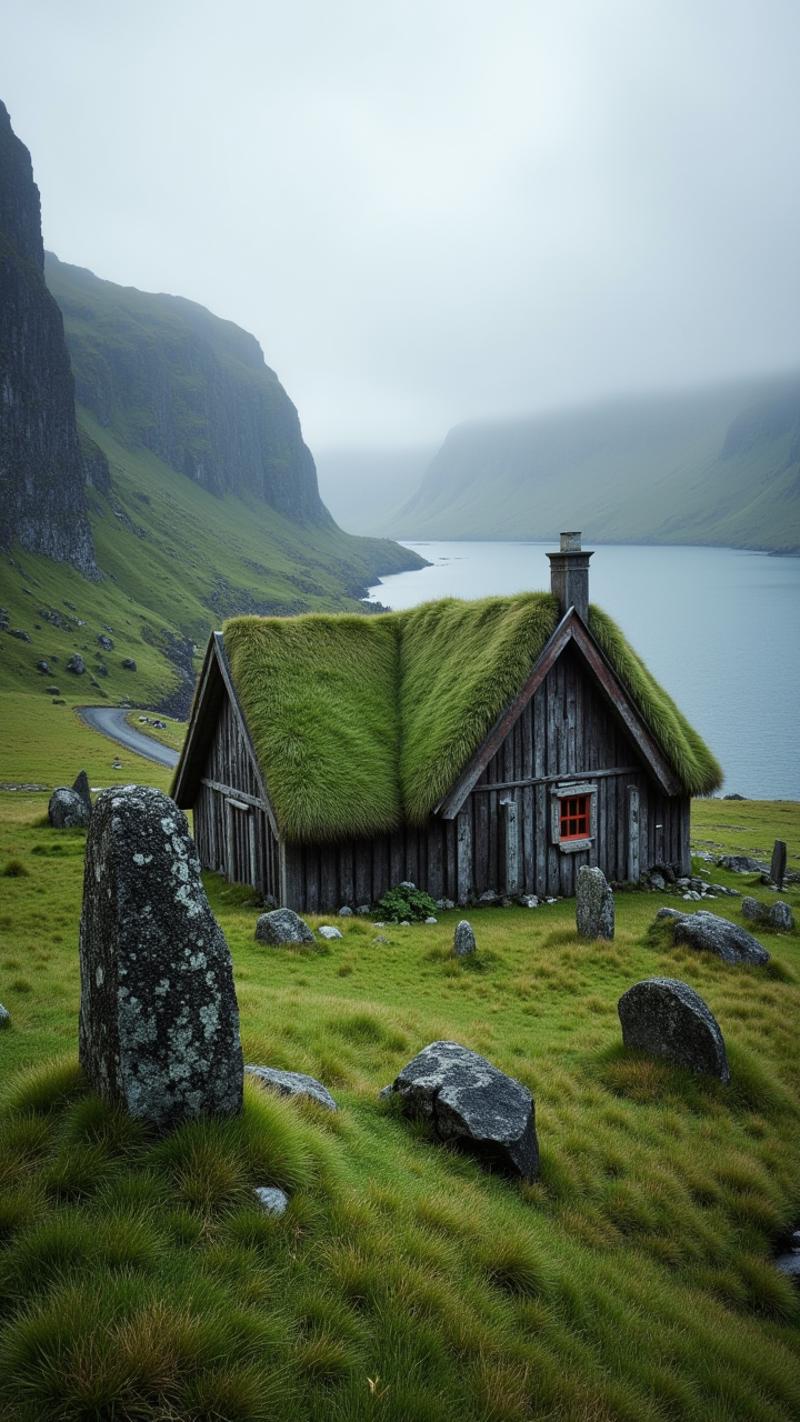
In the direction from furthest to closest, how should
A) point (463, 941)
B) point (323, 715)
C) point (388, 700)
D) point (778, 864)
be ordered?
point (778, 864) < point (388, 700) < point (323, 715) < point (463, 941)

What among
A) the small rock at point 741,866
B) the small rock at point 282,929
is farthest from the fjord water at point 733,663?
the small rock at point 282,929

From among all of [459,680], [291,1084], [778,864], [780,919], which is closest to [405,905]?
[459,680]

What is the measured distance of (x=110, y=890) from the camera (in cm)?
598

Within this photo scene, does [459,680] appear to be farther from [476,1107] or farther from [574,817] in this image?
[476,1107]

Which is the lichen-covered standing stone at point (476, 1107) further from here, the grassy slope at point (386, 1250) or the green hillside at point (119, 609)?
the green hillside at point (119, 609)

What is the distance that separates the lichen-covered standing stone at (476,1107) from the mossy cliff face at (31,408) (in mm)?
145954

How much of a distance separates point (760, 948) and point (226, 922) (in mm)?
10661

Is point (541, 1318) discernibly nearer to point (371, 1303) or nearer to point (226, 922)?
point (371, 1303)

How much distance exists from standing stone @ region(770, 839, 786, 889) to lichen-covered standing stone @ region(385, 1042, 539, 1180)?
65.3 ft

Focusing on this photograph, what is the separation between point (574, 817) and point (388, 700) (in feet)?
20.1

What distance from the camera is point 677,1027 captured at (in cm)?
1094

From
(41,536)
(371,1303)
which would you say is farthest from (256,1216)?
(41,536)

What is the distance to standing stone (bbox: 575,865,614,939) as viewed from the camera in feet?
56.2

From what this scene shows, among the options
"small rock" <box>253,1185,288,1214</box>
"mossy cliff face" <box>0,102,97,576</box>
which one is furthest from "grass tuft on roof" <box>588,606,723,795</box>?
"mossy cliff face" <box>0,102,97,576</box>
